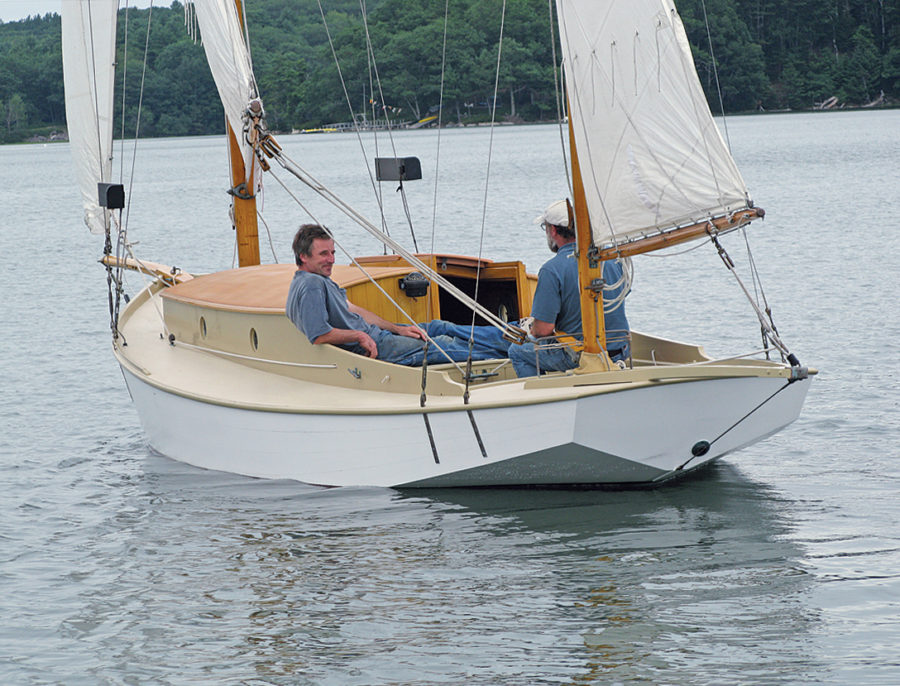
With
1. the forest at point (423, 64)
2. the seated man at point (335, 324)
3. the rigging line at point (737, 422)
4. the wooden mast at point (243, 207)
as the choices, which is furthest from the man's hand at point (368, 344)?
the forest at point (423, 64)

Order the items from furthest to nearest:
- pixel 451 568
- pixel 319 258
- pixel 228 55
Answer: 1. pixel 228 55
2. pixel 319 258
3. pixel 451 568

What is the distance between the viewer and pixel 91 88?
11.6m

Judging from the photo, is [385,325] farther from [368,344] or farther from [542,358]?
[542,358]

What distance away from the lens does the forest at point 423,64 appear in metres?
46.2

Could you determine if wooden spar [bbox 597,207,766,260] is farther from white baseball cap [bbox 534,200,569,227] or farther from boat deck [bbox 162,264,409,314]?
boat deck [bbox 162,264,409,314]

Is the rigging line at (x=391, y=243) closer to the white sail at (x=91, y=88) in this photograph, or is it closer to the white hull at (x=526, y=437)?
the white hull at (x=526, y=437)

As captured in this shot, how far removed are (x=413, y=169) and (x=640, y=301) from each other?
991 cm

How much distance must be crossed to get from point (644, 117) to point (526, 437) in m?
2.05

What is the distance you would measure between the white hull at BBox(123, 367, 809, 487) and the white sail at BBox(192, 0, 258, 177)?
2.24 m

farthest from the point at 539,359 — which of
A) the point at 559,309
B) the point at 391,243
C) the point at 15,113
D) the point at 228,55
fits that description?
the point at 15,113

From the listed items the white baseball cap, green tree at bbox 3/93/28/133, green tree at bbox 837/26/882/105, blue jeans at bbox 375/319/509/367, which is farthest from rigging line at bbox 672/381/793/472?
green tree at bbox 3/93/28/133

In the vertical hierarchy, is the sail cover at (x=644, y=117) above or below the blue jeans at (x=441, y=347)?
above

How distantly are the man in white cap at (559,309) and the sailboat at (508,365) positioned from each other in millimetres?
186

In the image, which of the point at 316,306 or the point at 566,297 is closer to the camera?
the point at 566,297
